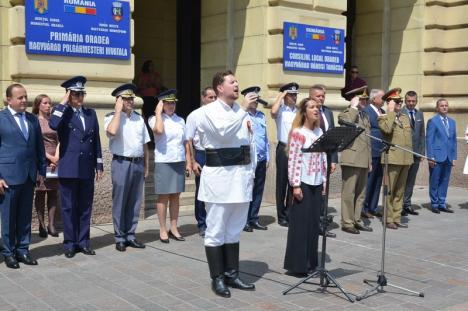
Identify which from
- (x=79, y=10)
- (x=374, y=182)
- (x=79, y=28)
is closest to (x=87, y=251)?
(x=79, y=28)

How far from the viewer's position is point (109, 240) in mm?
7730

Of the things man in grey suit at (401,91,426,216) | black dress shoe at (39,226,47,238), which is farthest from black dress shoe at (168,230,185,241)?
man in grey suit at (401,91,426,216)

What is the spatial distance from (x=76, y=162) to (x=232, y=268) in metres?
2.28

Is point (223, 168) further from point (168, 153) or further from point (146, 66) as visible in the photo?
point (146, 66)

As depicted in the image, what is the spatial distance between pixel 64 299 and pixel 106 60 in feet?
13.7

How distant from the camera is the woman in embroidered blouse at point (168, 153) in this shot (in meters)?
7.66

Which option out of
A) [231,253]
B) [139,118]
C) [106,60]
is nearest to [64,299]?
[231,253]

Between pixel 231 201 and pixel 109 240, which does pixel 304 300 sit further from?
pixel 109 240

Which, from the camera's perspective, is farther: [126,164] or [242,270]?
[126,164]

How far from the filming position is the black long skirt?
243 inches

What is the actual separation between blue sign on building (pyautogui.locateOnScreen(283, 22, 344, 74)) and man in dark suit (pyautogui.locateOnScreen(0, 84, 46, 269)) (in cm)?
525

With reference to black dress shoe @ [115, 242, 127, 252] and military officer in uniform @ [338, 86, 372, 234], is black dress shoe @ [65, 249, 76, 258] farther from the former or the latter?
military officer in uniform @ [338, 86, 372, 234]

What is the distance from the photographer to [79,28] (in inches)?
324

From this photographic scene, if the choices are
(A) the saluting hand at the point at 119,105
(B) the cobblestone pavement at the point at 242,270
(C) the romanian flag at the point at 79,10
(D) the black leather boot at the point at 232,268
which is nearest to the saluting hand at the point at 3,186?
(B) the cobblestone pavement at the point at 242,270
